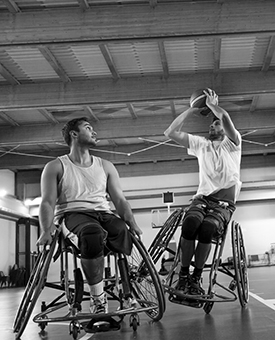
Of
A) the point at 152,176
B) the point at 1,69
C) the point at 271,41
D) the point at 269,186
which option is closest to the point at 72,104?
the point at 1,69

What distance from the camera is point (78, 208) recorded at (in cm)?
297

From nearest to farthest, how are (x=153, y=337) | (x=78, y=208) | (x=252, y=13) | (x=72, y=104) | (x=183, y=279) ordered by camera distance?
1. (x=153, y=337)
2. (x=78, y=208)
3. (x=183, y=279)
4. (x=252, y=13)
5. (x=72, y=104)

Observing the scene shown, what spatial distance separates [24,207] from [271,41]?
40.3 feet

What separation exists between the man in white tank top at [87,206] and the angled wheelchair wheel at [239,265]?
1.29 meters

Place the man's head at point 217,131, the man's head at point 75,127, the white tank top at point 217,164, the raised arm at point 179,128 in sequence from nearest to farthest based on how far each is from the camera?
the man's head at point 75,127, the white tank top at point 217,164, the raised arm at point 179,128, the man's head at point 217,131

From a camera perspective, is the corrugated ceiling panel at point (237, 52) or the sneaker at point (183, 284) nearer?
the sneaker at point (183, 284)

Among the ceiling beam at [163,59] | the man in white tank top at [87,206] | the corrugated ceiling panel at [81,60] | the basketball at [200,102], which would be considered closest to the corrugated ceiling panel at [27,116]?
the corrugated ceiling panel at [81,60]

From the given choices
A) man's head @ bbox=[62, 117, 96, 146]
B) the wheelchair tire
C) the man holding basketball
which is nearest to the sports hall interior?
the wheelchair tire

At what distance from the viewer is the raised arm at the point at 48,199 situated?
8.86 feet

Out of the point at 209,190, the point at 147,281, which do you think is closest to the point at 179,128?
the point at 209,190

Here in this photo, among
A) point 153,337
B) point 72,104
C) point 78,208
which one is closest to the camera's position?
point 153,337

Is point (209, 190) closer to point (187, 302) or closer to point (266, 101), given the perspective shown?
point (187, 302)

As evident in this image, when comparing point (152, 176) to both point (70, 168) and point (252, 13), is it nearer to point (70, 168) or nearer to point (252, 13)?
point (252, 13)

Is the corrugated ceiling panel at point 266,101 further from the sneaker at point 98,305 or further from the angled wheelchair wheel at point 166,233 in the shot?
the sneaker at point 98,305
